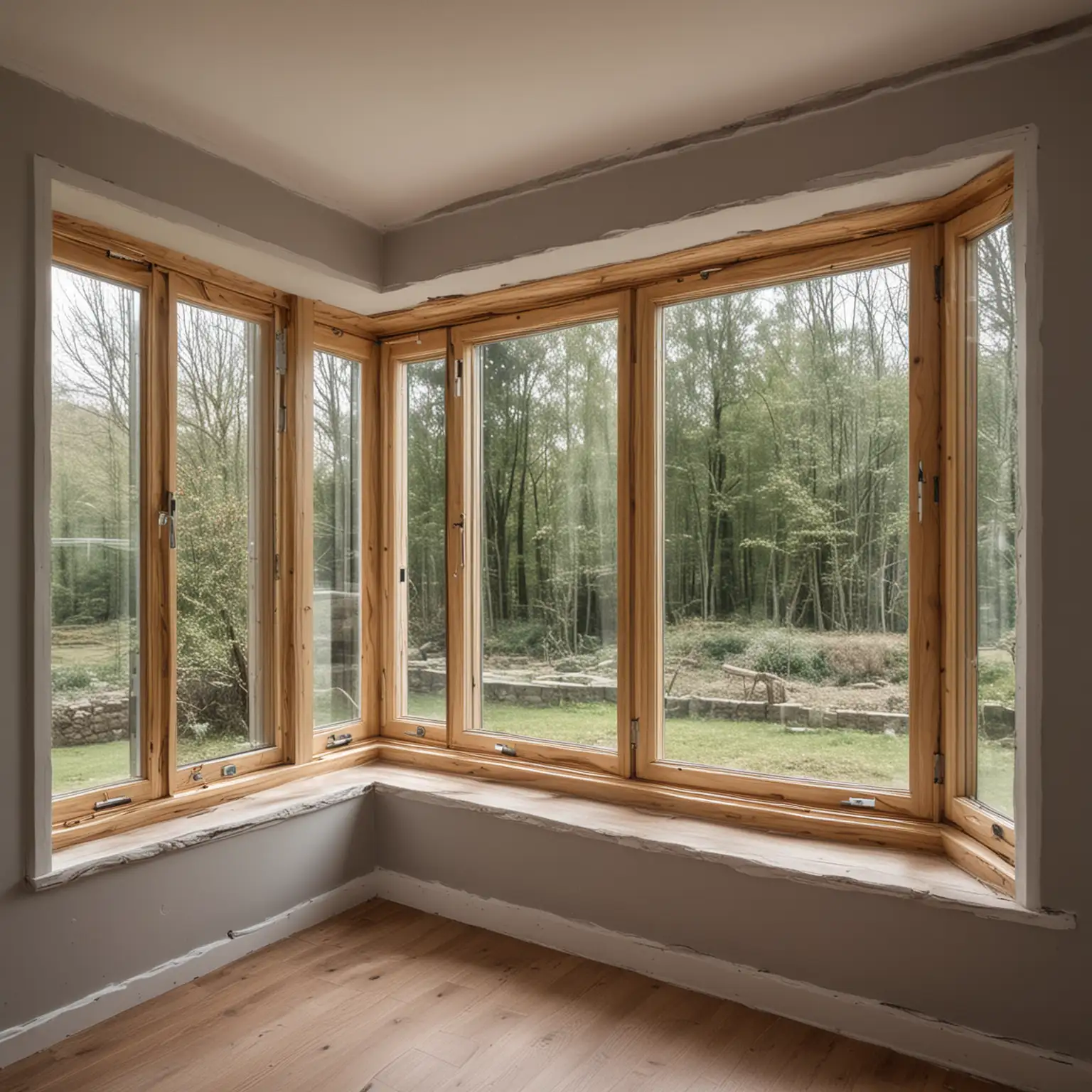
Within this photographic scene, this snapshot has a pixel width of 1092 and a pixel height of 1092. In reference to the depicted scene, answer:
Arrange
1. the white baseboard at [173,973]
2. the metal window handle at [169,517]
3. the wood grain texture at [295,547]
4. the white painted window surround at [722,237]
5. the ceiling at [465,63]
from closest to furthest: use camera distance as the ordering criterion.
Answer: the ceiling at [465,63] → the white painted window surround at [722,237] → the white baseboard at [173,973] → the metal window handle at [169,517] → the wood grain texture at [295,547]

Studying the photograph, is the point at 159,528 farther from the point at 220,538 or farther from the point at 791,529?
the point at 791,529

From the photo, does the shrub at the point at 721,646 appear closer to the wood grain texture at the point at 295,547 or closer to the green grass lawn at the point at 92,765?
the wood grain texture at the point at 295,547

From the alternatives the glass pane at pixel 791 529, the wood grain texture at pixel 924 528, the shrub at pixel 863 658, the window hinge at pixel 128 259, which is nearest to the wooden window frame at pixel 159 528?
the window hinge at pixel 128 259

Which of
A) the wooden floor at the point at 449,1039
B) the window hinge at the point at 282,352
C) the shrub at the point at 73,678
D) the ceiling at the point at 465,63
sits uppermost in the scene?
the ceiling at the point at 465,63

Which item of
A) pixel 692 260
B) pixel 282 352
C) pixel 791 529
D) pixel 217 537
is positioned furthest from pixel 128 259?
pixel 791 529

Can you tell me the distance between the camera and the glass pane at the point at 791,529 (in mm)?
2566

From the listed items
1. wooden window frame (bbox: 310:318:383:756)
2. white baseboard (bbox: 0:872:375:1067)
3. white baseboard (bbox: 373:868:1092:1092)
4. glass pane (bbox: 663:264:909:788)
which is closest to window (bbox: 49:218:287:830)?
wooden window frame (bbox: 310:318:383:756)

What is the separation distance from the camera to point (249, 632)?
3.14m

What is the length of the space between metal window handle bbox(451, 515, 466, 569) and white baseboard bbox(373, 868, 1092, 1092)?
4.22 feet

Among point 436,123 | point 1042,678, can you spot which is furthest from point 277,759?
point 1042,678

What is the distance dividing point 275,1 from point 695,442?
5.92ft

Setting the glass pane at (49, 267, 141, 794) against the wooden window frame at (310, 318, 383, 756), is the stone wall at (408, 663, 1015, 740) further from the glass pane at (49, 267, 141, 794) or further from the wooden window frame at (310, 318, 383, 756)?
the glass pane at (49, 267, 141, 794)

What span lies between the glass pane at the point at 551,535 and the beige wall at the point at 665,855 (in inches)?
20.2

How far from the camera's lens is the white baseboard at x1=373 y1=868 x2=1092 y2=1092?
2020 mm
